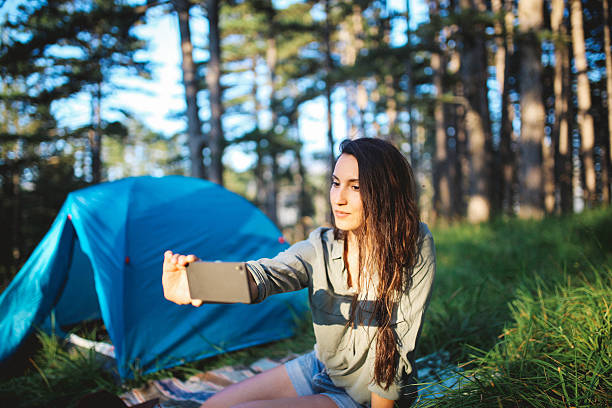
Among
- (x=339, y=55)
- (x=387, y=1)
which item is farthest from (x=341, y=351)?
(x=339, y=55)

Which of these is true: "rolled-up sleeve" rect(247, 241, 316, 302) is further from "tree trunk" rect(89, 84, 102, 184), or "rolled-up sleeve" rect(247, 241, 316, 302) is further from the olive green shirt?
"tree trunk" rect(89, 84, 102, 184)

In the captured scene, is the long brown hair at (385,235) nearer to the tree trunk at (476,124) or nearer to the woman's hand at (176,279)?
the woman's hand at (176,279)

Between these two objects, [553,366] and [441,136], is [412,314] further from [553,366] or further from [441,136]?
[441,136]

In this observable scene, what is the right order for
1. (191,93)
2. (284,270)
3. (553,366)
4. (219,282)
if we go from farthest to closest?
(191,93) < (553,366) < (284,270) < (219,282)

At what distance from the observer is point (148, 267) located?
2932 mm

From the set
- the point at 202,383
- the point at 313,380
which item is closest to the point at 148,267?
the point at 202,383

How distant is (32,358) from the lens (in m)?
3.08

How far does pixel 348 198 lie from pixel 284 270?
0.36 metres

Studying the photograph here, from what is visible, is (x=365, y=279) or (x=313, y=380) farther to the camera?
(x=313, y=380)

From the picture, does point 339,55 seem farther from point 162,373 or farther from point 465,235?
point 162,373

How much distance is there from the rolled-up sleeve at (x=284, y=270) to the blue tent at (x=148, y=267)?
6.40ft

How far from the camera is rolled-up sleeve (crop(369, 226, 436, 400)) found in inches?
51.9

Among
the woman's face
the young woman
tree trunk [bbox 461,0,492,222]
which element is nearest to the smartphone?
the young woman

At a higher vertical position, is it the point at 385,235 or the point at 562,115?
the point at 562,115
